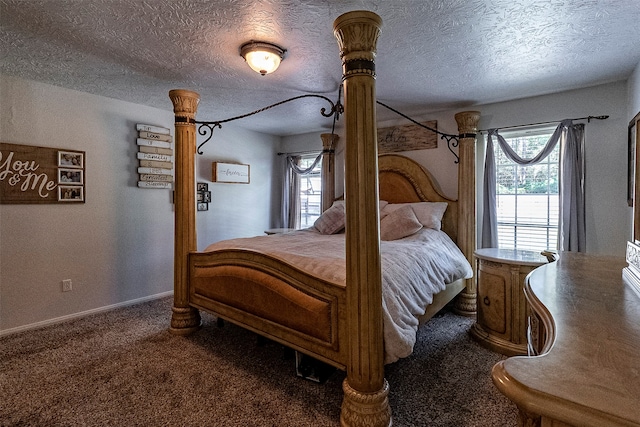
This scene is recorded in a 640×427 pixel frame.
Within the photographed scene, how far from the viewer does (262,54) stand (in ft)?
7.13

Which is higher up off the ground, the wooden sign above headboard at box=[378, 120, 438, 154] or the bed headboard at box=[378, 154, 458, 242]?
the wooden sign above headboard at box=[378, 120, 438, 154]

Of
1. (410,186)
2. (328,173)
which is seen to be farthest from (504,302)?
(328,173)

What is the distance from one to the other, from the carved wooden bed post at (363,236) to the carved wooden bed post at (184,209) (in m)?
1.72

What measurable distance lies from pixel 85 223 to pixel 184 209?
4.56ft

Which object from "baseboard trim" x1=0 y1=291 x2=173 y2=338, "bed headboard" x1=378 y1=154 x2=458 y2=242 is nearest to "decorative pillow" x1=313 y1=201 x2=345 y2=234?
"bed headboard" x1=378 y1=154 x2=458 y2=242

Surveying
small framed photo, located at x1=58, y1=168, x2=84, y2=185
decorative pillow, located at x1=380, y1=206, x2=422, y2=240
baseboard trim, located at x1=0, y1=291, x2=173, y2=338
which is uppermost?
small framed photo, located at x1=58, y1=168, x2=84, y2=185

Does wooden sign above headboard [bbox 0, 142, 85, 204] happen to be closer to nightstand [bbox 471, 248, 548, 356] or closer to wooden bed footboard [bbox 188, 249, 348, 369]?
wooden bed footboard [bbox 188, 249, 348, 369]

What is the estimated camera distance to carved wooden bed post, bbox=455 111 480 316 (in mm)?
3248

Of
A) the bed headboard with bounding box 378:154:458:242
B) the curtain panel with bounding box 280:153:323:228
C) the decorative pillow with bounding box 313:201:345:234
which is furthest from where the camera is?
the curtain panel with bounding box 280:153:323:228

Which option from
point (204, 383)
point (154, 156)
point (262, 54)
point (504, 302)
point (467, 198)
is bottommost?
point (204, 383)

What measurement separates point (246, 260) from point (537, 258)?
229cm

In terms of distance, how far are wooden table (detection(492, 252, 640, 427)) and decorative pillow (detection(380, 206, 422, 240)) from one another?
1957 millimetres

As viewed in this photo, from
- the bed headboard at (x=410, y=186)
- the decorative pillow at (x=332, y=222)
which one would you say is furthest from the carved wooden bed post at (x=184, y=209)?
the bed headboard at (x=410, y=186)

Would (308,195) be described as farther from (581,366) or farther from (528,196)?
(581,366)
